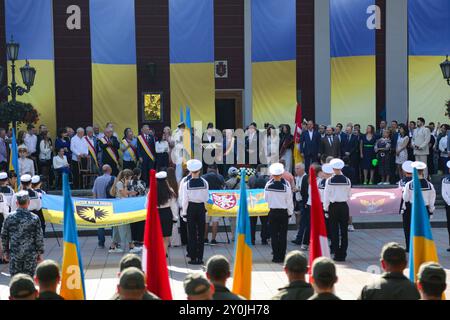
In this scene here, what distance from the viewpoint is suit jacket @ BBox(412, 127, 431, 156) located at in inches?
920

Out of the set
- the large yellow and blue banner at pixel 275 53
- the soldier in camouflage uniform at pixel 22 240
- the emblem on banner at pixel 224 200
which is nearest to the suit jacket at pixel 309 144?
the large yellow and blue banner at pixel 275 53

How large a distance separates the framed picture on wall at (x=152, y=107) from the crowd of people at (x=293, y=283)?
21.6 meters

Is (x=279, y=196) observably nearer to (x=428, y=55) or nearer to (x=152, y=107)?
(x=428, y=55)

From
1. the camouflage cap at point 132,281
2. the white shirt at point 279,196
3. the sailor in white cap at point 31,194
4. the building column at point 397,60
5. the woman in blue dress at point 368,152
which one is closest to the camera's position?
the camouflage cap at point 132,281

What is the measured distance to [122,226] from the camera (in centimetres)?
1655

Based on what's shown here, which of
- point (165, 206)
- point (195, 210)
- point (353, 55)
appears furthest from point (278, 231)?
point (353, 55)

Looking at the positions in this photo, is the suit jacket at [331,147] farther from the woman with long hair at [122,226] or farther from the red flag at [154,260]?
the red flag at [154,260]

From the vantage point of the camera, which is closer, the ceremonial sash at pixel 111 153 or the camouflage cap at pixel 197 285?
the camouflage cap at pixel 197 285

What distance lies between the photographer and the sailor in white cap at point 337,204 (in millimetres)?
15450

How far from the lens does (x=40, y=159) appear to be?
23328 mm

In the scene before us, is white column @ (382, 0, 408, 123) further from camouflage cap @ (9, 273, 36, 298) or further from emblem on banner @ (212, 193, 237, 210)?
camouflage cap @ (9, 273, 36, 298)

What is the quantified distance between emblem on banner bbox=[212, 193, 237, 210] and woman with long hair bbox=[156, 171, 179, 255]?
5.16 feet
